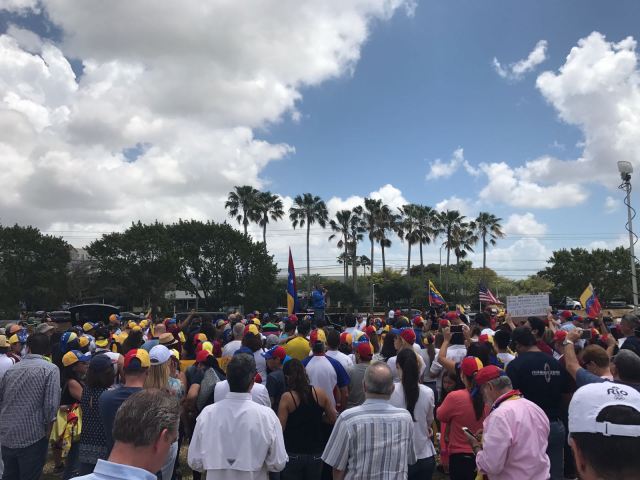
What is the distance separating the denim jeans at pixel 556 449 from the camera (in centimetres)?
486

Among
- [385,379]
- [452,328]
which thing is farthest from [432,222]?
[385,379]

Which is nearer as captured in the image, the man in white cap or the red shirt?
the man in white cap

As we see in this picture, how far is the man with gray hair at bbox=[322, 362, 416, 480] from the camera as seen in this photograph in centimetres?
348

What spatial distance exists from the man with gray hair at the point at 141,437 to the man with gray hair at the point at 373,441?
176 centimetres

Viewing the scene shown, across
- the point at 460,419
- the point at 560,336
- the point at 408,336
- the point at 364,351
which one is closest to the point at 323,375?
the point at 364,351

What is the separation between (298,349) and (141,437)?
5.32m

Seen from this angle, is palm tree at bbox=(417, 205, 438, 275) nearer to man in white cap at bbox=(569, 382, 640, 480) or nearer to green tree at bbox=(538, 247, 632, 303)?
green tree at bbox=(538, 247, 632, 303)

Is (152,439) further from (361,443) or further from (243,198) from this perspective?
(243,198)

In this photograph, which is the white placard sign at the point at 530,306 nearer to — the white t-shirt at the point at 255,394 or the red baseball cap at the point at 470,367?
the red baseball cap at the point at 470,367

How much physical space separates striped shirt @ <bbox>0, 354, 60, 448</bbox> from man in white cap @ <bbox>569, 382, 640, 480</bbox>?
17.1ft

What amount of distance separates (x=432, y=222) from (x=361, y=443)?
Result: 6159 centimetres

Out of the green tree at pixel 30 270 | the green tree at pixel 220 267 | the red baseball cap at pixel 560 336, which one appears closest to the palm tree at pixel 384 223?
→ the green tree at pixel 220 267

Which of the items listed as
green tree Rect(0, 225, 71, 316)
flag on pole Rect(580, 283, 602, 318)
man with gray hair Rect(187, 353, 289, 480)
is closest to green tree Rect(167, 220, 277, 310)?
green tree Rect(0, 225, 71, 316)

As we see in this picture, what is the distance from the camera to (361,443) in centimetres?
349
